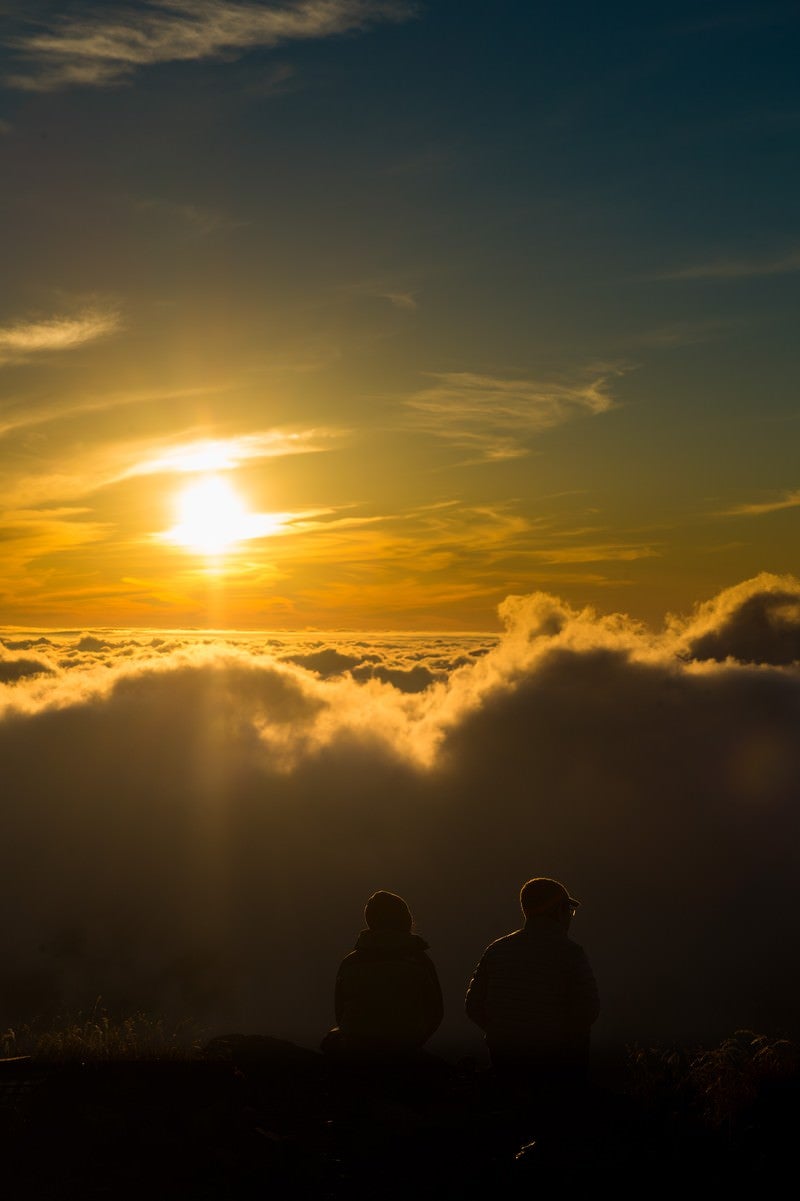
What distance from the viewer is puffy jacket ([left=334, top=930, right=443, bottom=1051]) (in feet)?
23.4

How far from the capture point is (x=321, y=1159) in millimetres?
5730

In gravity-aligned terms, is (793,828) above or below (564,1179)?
below

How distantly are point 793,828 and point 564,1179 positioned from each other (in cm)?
20215

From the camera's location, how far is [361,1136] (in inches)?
237

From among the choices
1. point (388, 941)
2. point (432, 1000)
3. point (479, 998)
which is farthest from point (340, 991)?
point (479, 998)

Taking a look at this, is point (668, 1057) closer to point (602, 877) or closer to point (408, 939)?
point (408, 939)

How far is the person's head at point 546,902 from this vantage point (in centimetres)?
649

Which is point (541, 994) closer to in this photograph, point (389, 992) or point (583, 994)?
point (583, 994)

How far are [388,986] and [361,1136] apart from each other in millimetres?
1183

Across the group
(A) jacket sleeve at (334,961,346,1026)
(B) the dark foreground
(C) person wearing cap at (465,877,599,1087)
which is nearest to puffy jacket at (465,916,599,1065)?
(C) person wearing cap at (465,877,599,1087)

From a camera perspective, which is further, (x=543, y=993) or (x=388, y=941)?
(x=388, y=941)

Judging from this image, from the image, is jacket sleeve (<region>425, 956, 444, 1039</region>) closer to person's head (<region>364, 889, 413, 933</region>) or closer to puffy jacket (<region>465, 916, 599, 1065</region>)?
person's head (<region>364, 889, 413, 933</region>)

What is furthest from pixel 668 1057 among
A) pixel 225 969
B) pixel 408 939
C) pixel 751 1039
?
pixel 225 969

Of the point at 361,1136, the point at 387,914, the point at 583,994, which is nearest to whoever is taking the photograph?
the point at 361,1136
